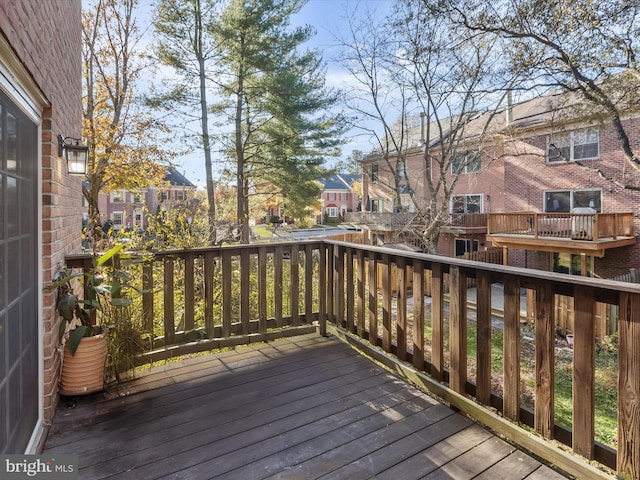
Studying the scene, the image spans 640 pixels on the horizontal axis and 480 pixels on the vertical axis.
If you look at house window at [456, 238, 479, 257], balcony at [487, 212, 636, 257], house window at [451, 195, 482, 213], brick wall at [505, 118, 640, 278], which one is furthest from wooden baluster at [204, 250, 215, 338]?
house window at [456, 238, 479, 257]

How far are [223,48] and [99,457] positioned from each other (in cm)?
1120

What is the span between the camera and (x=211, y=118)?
1155 centimetres

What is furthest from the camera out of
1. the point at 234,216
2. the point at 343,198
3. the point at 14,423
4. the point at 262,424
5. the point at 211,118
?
the point at 343,198

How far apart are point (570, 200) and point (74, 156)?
49.6 ft

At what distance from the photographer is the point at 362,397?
2574 millimetres

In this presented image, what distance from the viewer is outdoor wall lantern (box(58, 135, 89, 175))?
268cm

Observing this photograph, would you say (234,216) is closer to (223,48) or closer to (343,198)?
(223,48)

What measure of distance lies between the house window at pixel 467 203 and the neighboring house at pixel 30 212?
16118 millimetres

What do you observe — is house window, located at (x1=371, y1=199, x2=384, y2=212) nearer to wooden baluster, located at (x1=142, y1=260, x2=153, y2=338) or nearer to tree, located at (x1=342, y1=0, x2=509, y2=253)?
tree, located at (x1=342, y1=0, x2=509, y2=253)

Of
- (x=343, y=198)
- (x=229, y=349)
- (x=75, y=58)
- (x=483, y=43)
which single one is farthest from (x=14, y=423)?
(x=343, y=198)

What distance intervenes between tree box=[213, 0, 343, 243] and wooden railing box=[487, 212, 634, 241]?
266 inches

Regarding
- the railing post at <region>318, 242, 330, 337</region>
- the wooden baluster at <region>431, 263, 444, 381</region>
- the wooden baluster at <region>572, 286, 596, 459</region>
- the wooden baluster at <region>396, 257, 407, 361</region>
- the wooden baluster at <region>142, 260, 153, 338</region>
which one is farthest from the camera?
the railing post at <region>318, 242, 330, 337</region>

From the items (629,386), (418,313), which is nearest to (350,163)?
(418,313)

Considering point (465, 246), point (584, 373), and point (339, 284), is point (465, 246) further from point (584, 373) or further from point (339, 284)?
point (584, 373)
